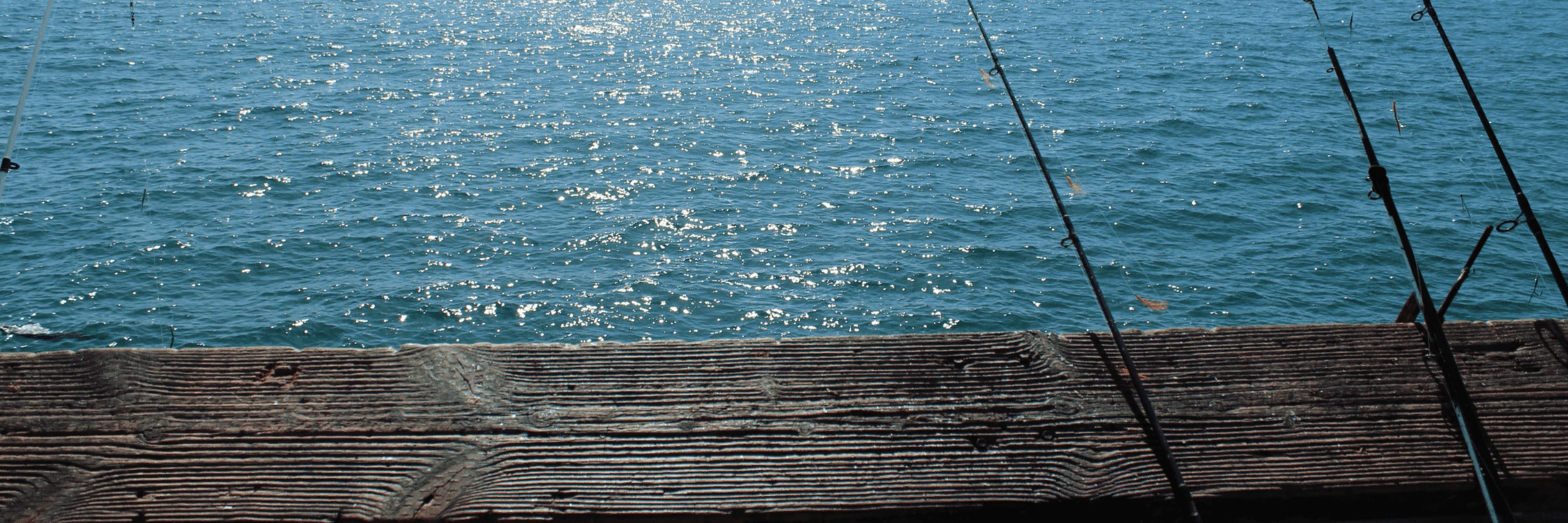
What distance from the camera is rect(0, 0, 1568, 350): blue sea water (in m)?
18.5

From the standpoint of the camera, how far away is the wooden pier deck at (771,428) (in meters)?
2.62

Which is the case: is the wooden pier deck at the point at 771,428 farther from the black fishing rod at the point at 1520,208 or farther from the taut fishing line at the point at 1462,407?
the black fishing rod at the point at 1520,208

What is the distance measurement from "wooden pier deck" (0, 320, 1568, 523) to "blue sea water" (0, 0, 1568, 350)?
360 inches

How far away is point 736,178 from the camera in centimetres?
2428

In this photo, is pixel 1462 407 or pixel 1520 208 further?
pixel 1520 208

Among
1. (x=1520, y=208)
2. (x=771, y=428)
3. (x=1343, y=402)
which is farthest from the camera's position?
(x=1520, y=208)

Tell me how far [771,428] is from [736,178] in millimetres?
21622

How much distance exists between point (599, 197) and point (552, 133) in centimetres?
516

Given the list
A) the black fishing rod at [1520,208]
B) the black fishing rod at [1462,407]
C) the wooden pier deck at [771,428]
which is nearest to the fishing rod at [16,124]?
the wooden pier deck at [771,428]

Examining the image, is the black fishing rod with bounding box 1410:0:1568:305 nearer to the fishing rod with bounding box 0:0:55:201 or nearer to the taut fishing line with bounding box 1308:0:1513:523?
the taut fishing line with bounding box 1308:0:1513:523

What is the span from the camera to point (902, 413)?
285cm

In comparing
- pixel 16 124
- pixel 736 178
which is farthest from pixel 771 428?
pixel 736 178

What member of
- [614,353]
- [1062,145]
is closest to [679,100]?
[1062,145]

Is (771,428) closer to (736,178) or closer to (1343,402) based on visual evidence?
(1343,402)
